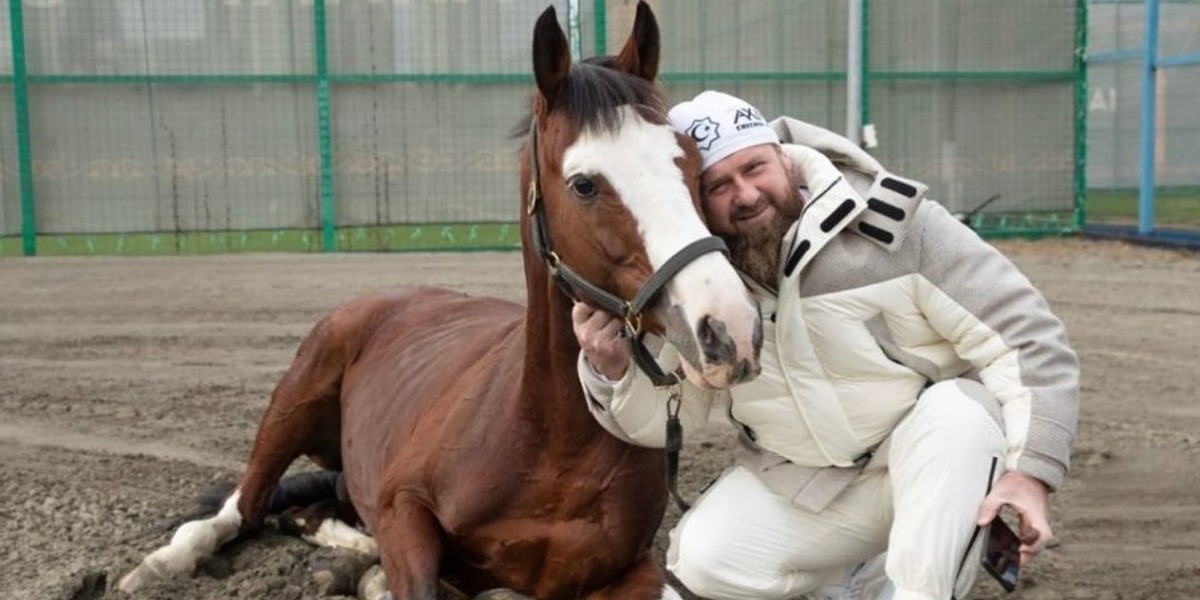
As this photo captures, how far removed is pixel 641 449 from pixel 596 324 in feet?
1.96

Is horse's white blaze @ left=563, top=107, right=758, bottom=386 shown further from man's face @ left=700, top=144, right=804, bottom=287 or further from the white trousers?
the white trousers

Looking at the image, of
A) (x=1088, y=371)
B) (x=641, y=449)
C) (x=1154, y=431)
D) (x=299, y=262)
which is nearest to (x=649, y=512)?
(x=641, y=449)

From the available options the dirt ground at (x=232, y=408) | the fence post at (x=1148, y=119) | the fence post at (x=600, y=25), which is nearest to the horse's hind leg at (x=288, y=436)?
the dirt ground at (x=232, y=408)

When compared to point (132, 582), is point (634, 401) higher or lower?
Answer: higher

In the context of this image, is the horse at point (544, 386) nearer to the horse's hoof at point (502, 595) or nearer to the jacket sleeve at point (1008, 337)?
the horse's hoof at point (502, 595)

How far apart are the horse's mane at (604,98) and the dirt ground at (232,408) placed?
1998 millimetres

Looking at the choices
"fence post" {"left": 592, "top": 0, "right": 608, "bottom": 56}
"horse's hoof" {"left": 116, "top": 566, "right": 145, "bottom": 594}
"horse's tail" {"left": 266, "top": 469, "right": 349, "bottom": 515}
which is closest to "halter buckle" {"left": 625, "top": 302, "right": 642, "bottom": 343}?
"horse's hoof" {"left": 116, "top": 566, "right": 145, "bottom": 594}

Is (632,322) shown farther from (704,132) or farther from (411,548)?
(411,548)

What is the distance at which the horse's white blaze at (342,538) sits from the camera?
5.07 metres

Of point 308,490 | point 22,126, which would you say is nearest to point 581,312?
point 308,490

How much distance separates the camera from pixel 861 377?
374 centimetres

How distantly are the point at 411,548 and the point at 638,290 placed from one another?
3.93 ft

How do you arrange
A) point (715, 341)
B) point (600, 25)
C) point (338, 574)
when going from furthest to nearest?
point (600, 25) → point (338, 574) → point (715, 341)

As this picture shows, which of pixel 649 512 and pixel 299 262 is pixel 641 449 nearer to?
pixel 649 512
